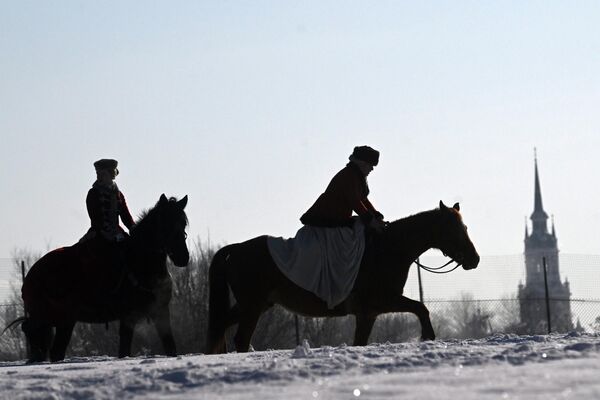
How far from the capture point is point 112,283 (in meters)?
12.7

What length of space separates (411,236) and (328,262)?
35.8 inches

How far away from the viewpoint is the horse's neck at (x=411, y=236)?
45.5ft

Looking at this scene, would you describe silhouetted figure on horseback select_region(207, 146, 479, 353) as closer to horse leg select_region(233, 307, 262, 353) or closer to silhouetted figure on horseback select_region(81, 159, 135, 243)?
horse leg select_region(233, 307, 262, 353)

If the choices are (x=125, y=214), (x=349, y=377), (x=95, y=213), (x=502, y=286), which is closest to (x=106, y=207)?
(x=95, y=213)

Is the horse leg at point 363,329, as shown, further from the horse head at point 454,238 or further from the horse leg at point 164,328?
the horse leg at point 164,328

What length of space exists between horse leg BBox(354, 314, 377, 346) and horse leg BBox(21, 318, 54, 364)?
2925 millimetres

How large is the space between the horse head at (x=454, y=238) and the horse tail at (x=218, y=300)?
2169mm

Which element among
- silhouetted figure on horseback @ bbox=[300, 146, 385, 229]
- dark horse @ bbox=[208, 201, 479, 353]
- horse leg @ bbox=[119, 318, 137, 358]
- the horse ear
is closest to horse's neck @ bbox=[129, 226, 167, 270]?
the horse ear

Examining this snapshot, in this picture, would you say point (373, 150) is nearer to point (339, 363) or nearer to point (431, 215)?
point (431, 215)

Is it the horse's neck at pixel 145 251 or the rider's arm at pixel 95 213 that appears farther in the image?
the rider's arm at pixel 95 213

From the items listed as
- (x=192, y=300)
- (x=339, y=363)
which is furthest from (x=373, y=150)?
(x=192, y=300)

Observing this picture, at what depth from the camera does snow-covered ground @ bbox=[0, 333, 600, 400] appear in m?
6.54

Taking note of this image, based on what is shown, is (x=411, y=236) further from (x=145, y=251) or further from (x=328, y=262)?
(x=145, y=251)

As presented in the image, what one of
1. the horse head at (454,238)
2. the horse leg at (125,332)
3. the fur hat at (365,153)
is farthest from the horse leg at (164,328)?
the horse head at (454,238)
